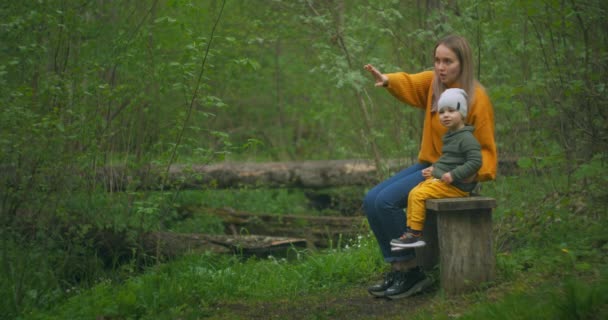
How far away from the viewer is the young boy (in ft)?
15.3

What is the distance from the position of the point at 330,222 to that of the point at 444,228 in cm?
524

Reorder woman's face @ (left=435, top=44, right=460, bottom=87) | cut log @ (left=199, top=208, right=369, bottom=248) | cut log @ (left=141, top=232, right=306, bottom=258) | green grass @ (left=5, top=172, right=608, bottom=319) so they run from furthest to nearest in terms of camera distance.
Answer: cut log @ (left=199, top=208, right=369, bottom=248)
cut log @ (left=141, top=232, right=306, bottom=258)
woman's face @ (left=435, top=44, right=460, bottom=87)
green grass @ (left=5, top=172, right=608, bottom=319)

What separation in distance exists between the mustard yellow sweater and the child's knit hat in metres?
0.15

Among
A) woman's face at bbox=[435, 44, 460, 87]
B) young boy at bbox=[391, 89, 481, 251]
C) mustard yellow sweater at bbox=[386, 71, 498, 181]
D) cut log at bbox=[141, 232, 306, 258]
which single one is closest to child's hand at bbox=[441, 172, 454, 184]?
young boy at bbox=[391, 89, 481, 251]

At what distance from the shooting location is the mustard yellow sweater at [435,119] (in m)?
4.83

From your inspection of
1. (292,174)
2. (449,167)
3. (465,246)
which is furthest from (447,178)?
(292,174)

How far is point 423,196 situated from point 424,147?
1.96 feet

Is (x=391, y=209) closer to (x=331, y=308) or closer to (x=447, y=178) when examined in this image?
(x=447, y=178)

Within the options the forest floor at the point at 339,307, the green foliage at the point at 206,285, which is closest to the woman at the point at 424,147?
the forest floor at the point at 339,307

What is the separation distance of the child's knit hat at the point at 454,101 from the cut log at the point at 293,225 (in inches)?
180

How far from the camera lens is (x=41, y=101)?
6.36 metres

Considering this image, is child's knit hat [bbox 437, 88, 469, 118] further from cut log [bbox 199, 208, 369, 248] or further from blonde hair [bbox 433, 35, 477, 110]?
cut log [bbox 199, 208, 369, 248]

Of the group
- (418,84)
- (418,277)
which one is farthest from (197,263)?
(418,84)

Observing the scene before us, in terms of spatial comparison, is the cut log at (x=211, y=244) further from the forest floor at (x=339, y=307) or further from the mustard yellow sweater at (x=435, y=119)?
the mustard yellow sweater at (x=435, y=119)
